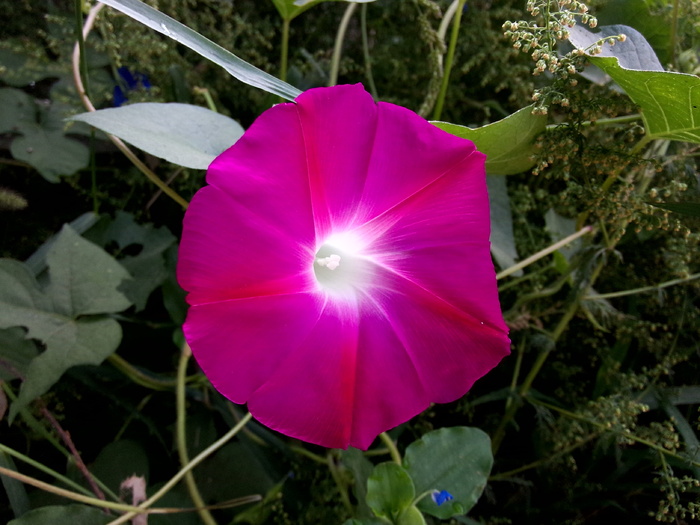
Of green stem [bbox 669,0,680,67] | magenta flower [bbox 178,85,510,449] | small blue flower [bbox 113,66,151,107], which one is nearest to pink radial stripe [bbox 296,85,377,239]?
magenta flower [bbox 178,85,510,449]

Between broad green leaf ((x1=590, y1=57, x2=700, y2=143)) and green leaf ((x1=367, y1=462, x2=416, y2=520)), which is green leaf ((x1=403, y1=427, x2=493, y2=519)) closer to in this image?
green leaf ((x1=367, y1=462, x2=416, y2=520))

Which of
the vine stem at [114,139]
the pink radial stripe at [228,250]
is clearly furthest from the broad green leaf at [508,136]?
the vine stem at [114,139]

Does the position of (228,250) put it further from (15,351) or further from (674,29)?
(674,29)

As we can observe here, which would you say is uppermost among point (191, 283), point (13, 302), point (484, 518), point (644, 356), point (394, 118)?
point (394, 118)

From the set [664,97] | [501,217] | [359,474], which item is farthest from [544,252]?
[359,474]

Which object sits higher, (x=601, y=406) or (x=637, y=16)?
(x=637, y=16)

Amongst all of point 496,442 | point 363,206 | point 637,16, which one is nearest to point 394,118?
point 363,206

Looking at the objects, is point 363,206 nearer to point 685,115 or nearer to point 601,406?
point 685,115
